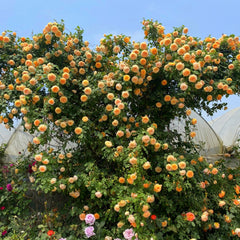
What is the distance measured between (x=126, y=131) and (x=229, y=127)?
3.53m

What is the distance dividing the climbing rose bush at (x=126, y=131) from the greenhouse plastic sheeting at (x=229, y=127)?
6.79ft

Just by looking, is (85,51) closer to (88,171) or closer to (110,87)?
(110,87)

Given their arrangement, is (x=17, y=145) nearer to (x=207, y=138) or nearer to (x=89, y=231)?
(x=89, y=231)

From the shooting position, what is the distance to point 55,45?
2947 mm

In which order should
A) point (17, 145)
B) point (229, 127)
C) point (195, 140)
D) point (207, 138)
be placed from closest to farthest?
point (17, 145) → point (195, 140) → point (207, 138) → point (229, 127)

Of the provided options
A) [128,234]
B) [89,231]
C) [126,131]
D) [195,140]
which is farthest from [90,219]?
[195,140]

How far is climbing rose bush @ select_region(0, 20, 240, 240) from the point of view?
7.68 feet

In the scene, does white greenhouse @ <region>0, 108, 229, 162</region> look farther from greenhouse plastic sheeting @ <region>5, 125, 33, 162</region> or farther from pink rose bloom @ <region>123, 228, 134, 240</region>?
pink rose bloom @ <region>123, 228, 134, 240</region>

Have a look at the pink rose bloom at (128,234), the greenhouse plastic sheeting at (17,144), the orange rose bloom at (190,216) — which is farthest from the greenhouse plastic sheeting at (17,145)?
the orange rose bloom at (190,216)

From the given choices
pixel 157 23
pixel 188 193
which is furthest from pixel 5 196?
pixel 157 23

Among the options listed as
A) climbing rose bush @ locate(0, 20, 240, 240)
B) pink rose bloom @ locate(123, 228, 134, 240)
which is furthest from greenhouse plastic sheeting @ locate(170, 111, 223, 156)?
pink rose bloom @ locate(123, 228, 134, 240)

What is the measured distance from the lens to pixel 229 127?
529 centimetres

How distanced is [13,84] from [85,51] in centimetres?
91

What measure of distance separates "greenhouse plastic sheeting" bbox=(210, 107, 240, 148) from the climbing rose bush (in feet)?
6.79
